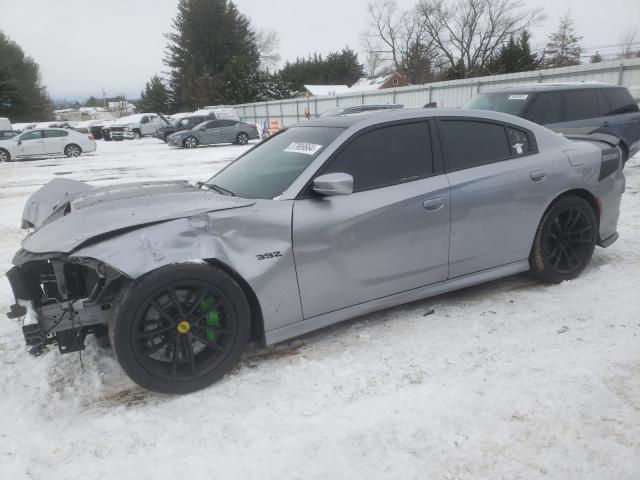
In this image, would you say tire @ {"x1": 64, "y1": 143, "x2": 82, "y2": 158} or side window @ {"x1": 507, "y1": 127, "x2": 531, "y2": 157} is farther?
tire @ {"x1": 64, "y1": 143, "x2": 82, "y2": 158}

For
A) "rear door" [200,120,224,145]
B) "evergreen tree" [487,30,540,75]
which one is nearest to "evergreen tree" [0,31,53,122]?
"rear door" [200,120,224,145]

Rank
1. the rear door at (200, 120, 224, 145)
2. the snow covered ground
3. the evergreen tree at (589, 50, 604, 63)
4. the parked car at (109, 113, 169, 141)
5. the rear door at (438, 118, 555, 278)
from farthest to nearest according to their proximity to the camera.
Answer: the evergreen tree at (589, 50, 604, 63), the parked car at (109, 113, 169, 141), the rear door at (200, 120, 224, 145), the rear door at (438, 118, 555, 278), the snow covered ground

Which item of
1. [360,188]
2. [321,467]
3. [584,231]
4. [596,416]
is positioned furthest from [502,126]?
[321,467]

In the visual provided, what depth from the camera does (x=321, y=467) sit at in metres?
2.14

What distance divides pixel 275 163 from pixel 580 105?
678 centimetres

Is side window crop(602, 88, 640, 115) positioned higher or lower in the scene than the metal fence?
lower

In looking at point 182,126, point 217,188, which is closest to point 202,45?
point 182,126

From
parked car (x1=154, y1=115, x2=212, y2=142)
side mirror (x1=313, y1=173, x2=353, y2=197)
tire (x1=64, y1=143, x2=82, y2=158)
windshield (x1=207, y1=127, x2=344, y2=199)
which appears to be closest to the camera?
side mirror (x1=313, y1=173, x2=353, y2=197)

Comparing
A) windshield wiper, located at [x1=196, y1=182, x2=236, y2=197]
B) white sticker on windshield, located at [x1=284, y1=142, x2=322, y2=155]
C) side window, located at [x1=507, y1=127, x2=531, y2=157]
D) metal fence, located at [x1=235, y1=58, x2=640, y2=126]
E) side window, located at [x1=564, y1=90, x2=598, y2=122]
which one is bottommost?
windshield wiper, located at [x1=196, y1=182, x2=236, y2=197]

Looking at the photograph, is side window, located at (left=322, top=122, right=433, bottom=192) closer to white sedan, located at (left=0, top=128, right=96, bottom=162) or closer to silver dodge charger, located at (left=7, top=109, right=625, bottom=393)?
silver dodge charger, located at (left=7, top=109, right=625, bottom=393)

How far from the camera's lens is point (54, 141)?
20.5 metres

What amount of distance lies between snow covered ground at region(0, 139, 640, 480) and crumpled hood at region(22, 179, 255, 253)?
0.90m

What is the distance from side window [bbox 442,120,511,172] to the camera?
3.52 metres

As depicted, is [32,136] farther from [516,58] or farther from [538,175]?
[516,58]
